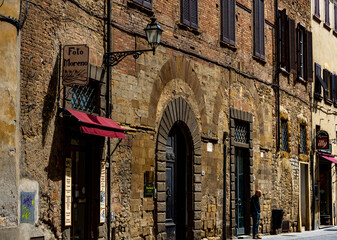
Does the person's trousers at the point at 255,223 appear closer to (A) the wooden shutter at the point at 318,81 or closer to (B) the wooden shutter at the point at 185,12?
(B) the wooden shutter at the point at 185,12

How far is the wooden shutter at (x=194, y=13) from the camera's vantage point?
17961mm

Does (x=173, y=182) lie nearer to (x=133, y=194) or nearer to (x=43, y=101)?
(x=133, y=194)

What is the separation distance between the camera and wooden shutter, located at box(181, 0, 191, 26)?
17.5m

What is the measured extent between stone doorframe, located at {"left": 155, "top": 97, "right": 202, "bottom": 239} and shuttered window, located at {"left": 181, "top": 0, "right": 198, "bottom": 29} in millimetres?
1942

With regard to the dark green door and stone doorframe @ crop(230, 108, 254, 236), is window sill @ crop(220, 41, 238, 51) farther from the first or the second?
the dark green door

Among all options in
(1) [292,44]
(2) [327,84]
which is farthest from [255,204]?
(2) [327,84]

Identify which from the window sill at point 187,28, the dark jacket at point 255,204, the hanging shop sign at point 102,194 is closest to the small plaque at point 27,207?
the hanging shop sign at point 102,194

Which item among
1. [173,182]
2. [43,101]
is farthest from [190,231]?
[43,101]

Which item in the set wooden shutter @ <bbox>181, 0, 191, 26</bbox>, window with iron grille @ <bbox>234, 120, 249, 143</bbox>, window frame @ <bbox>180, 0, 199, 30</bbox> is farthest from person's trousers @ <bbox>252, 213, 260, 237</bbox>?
wooden shutter @ <bbox>181, 0, 191, 26</bbox>

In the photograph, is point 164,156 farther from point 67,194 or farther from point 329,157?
point 329,157

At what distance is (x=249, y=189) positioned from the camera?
2131 cm

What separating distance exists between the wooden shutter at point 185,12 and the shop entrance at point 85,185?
189 inches

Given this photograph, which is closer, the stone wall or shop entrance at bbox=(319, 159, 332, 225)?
the stone wall

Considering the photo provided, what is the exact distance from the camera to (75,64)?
12.7 metres
